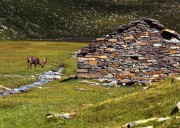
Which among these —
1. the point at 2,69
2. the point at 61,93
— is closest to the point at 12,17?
the point at 2,69

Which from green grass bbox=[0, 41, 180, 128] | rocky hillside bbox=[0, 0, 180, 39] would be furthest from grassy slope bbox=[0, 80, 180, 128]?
rocky hillside bbox=[0, 0, 180, 39]

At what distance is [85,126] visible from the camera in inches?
757

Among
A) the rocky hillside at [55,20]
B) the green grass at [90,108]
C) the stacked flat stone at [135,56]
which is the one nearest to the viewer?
the green grass at [90,108]

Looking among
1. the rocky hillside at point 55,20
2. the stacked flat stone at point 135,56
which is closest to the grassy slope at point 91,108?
the stacked flat stone at point 135,56

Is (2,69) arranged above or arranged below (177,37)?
below

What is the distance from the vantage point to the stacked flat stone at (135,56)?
139 ft

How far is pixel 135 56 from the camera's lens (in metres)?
43.2

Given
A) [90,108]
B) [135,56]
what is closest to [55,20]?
[135,56]

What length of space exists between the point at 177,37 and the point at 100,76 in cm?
949

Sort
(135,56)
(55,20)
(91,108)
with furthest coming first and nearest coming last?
(55,20) < (135,56) < (91,108)

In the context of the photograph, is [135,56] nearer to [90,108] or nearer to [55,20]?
[90,108]

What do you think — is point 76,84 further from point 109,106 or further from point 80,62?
point 109,106

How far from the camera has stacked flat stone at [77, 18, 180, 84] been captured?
42312 mm

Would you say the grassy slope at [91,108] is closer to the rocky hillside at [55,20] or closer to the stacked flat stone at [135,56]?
the stacked flat stone at [135,56]
